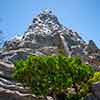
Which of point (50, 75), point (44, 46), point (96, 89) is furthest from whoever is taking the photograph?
point (44, 46)

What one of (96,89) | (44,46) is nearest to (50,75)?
(96,89)

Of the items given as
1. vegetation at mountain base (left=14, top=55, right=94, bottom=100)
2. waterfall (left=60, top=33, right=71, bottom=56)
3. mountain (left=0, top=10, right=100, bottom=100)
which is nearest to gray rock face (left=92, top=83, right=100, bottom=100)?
vegetation at mountain base (left=14, top=55, right=94, bottom=100)

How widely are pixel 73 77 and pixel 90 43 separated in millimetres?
36383

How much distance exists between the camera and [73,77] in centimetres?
6331

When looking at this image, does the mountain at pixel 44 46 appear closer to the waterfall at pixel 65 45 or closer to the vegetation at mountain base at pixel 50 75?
the waterfall at pixel 65 45

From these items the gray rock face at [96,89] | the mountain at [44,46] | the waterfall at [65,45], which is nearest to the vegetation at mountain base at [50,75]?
the gray rock face at [96,89]

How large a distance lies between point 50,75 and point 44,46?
3761 centimetres

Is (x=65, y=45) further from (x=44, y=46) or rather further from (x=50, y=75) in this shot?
(x=50, y=75)

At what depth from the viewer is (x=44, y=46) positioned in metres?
95.6

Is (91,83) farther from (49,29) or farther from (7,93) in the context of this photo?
(49,29)

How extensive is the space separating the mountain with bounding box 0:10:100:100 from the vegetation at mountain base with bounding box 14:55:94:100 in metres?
9.07

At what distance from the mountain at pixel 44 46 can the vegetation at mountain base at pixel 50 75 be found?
9.07 metres

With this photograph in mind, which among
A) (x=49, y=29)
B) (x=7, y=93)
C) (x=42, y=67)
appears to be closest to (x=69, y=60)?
(x=42, y=67)

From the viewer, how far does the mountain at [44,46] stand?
258 feet
